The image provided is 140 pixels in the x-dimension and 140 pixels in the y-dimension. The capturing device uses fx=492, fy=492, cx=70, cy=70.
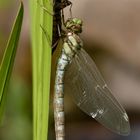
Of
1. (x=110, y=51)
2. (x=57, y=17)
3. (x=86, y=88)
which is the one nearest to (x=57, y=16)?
(x=57, y=17)

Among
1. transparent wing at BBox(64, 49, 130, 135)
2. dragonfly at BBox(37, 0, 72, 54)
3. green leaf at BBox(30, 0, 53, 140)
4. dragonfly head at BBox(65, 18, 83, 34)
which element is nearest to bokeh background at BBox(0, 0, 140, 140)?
transparent wing at BBox(64, 49, 130, 135)

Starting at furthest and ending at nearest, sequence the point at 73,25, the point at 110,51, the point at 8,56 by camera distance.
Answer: the point at 110,51 → the point at 73,25 → the point at 8,56

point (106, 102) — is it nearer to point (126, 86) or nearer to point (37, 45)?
point (37, 45)

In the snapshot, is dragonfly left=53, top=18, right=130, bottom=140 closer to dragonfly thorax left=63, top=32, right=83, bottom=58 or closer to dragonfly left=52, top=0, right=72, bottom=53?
dragonfly thorax left=63, top=32, right=83, bottom=58

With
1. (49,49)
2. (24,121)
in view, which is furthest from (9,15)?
(49,49)

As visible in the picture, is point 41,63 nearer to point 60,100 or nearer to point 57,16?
point 57,16

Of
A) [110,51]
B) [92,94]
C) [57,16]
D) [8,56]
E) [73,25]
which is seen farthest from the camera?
[110,51]

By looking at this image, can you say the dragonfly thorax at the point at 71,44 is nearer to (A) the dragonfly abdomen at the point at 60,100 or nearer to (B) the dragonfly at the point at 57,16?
(A) the dragonfly abdomen at the point at 60,100
